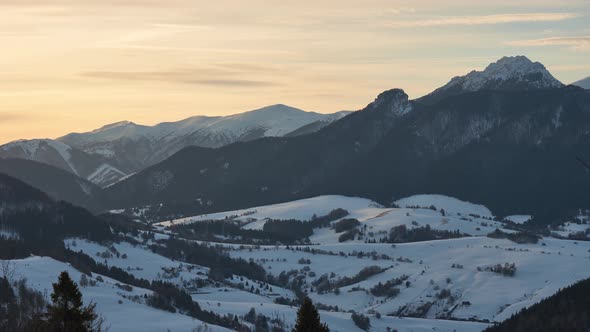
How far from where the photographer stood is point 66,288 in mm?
94375

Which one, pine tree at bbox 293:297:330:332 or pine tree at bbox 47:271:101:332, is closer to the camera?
pine tree at bbox 293:297:330:332

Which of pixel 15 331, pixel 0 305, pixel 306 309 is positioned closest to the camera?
pixel 306 309

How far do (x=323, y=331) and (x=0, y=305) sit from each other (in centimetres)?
10878

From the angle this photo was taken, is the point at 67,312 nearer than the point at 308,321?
No

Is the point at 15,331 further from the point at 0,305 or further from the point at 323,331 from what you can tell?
the point at 0,305

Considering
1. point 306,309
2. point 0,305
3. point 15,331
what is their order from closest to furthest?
point 306,309
point 15,331
point 0,305

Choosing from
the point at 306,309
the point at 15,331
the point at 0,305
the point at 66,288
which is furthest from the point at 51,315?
the point at 0,305

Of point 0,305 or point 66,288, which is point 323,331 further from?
point 0,305

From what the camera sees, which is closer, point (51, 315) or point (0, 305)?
point (51, 315)

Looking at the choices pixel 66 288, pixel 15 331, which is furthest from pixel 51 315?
pixel 15 331

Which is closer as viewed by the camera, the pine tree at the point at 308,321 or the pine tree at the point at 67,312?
the pine tree at the point at 308,321

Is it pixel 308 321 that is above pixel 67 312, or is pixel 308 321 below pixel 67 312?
below

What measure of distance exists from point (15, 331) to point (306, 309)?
2954 cm

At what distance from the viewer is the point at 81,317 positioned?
94.1 m
